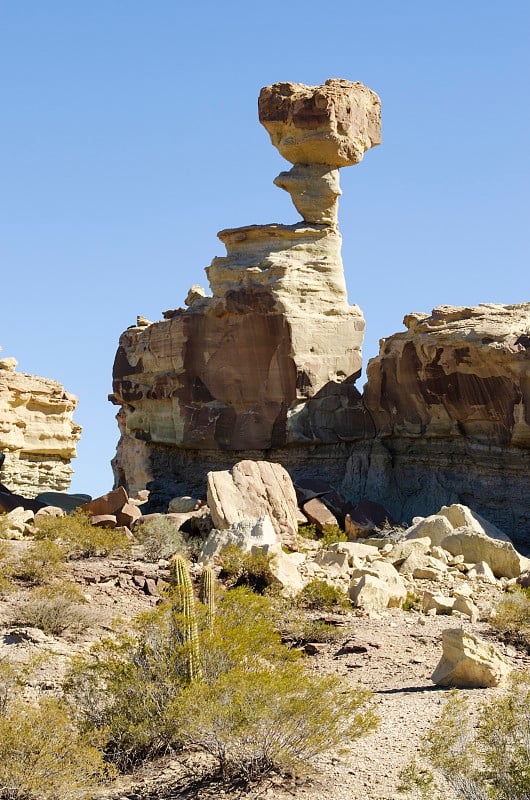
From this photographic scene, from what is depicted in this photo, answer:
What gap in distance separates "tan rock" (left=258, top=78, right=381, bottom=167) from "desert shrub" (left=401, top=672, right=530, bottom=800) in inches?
939

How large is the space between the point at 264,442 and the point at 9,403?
889cm

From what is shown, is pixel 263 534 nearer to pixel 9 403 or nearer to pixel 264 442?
pixel 264 442

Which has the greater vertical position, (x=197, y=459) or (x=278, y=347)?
(x=278, y=347)

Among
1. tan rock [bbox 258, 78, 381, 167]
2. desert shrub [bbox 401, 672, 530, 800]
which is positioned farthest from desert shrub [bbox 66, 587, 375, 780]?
tan rock [bbox 258, 78, 381, 167]

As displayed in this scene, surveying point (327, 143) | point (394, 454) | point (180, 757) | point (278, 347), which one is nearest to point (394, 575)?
point (180, 757)

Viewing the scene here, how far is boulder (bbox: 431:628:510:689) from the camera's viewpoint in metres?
13.2

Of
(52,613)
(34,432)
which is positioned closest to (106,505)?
(52,613)

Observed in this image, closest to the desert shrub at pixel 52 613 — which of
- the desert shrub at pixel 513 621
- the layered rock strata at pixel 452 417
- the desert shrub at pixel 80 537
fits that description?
the desert shrub at pixel 80 537

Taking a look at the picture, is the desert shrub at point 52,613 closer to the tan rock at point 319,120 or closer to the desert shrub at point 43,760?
the desert shrub at point 43,760

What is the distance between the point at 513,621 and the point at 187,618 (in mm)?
5786

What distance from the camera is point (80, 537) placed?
2192cm

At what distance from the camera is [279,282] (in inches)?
1258

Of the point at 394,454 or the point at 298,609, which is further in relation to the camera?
the point at 394,454

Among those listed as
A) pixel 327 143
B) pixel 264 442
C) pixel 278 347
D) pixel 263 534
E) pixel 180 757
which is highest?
pixel 327 143
